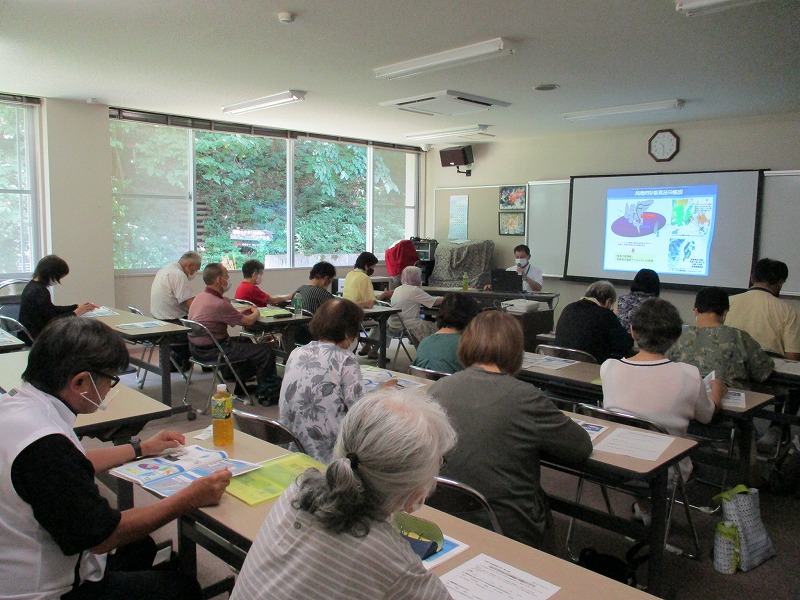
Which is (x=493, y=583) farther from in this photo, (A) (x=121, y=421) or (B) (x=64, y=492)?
(A) (x=121, y=421)

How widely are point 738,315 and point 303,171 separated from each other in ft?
20.2

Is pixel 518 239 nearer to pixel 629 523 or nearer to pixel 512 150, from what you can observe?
pixel 512 150

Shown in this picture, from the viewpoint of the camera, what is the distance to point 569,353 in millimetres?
3922

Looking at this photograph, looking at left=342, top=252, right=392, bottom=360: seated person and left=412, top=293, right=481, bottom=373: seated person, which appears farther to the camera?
left=342, top=252, right=392, bottom=360: seated person

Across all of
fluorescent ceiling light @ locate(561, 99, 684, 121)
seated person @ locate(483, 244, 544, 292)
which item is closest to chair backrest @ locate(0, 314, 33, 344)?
seated person @ locate(483, 244, 544, 292)

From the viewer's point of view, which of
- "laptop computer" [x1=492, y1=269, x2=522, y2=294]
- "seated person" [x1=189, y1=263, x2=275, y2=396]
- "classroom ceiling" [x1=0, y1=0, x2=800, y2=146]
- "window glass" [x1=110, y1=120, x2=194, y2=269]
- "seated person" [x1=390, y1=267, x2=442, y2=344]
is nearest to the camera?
"classroom ceiling" [x1=0, y1=0, x2=800, y2=146]

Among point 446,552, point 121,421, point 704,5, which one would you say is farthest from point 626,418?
point 704,5

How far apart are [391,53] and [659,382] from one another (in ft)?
10.5

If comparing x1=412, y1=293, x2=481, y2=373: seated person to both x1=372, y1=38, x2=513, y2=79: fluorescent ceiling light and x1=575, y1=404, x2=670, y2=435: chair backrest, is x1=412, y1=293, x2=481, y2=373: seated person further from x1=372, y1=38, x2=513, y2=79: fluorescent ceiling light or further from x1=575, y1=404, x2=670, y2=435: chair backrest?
x1=372, y1=38, x2=513, y2=79: fluorescent ceiling light

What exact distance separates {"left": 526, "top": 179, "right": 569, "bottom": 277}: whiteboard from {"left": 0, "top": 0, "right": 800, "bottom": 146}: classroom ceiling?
5.50 ft

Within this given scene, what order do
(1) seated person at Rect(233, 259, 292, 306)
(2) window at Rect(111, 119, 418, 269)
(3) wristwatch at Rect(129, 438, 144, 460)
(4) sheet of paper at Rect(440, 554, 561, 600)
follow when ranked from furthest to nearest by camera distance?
(2) window at Rect(111, 119, 418, 269) → (1) seated person at Rect(233, 259, 292, 306) → (3) wristwatch at Rect(129, 438, 144, 460) → (4) sheet of paper at Rect(440, 554, 561, 600)

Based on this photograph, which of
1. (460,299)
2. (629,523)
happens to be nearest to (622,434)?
(629,523)

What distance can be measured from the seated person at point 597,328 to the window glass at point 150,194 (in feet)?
17.5

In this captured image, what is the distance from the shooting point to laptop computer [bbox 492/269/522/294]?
7.40 metres
